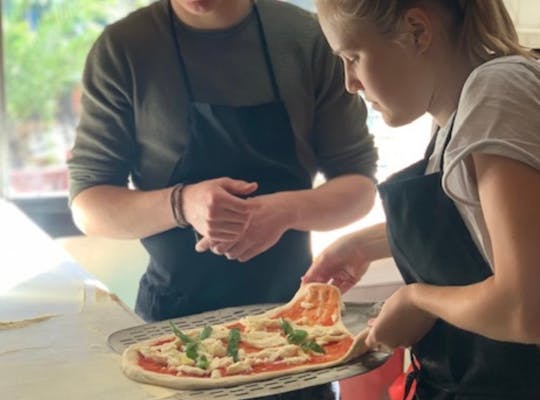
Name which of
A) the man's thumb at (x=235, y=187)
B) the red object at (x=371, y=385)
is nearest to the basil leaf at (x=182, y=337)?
the man's thumb at (x=235, y=187)

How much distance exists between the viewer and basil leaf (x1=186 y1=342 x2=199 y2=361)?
1.20m

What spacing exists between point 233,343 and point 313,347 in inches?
4.4

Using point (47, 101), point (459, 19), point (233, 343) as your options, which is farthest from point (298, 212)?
point (47, 101)

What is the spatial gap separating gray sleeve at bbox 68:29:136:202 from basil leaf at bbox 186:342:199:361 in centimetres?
41

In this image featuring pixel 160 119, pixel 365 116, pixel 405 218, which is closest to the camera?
pixel 405 218

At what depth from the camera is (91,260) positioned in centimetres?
237

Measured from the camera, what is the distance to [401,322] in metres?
1.03

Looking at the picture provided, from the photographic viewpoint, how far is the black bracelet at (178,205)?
142 centimetres

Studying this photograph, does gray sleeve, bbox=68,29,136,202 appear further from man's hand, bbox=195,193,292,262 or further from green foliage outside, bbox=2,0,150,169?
green foliage outside, bbox=2,0,150,169

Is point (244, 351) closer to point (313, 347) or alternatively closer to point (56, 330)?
point (313, 347)

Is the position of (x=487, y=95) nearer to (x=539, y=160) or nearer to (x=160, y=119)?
(x=539, y=160)

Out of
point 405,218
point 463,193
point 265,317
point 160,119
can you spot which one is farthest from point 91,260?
point 463,193

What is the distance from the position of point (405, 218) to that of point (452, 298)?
14cm

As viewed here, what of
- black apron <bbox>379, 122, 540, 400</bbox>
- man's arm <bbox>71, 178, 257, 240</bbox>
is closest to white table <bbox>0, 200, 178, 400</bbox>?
man's arm <bbox>71, 178, 257, 240</bbox>
